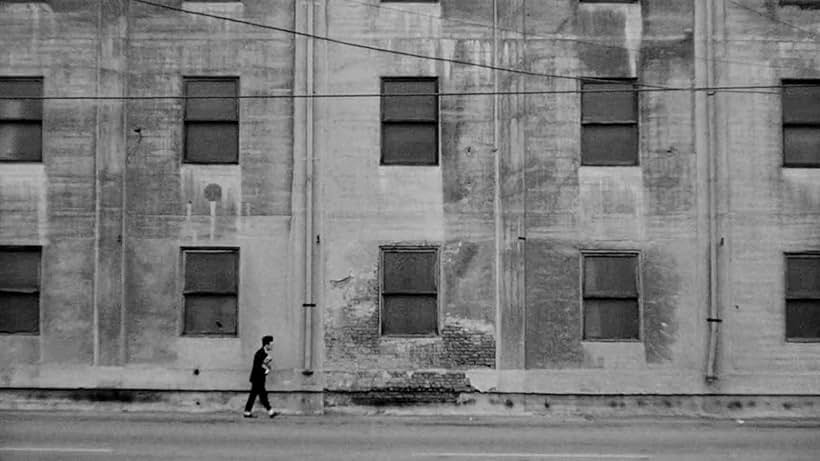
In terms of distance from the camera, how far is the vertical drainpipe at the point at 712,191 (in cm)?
1953

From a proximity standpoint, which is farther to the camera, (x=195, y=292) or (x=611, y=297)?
(x=195, y=292)

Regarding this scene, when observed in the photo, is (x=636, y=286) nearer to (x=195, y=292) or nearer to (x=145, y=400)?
(x=195, y=292)

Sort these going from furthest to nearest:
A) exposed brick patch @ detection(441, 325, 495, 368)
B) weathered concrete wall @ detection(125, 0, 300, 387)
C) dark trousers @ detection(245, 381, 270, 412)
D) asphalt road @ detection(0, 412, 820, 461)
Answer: weathered concrete wall @ detection(125, 0, 300, 387) < exposed brick patch @ detection(441, 325, 495, 368) < dark trousers @ detection(245, 381, 270, 412) < asphalt road @ detection(0, 412, 820, 461)

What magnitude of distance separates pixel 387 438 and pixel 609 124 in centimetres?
814

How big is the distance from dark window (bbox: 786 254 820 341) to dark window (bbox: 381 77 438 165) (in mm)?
7515

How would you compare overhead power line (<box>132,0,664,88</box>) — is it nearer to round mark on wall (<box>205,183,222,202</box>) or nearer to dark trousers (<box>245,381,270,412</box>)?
round mark on wall (<box>205,183,222,202</box>)

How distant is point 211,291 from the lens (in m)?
19.9

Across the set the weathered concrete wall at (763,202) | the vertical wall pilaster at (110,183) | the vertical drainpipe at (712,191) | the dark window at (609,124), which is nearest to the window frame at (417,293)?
Answer: the dark window at (609,124)

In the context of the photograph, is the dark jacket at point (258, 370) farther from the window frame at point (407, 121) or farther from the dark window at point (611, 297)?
the dark window at point (611, 297)

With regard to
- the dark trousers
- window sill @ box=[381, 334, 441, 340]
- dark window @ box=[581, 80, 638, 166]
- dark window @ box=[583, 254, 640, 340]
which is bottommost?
the dark trousers

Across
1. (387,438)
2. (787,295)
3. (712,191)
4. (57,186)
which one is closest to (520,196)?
(712,191)

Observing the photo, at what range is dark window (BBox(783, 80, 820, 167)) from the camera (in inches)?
790

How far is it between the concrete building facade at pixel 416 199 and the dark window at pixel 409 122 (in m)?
0.05

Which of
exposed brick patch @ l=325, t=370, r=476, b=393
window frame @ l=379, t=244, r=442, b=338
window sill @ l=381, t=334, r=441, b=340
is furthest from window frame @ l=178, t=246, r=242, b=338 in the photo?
window sill @ l=381, t=334, r=441, b=340
